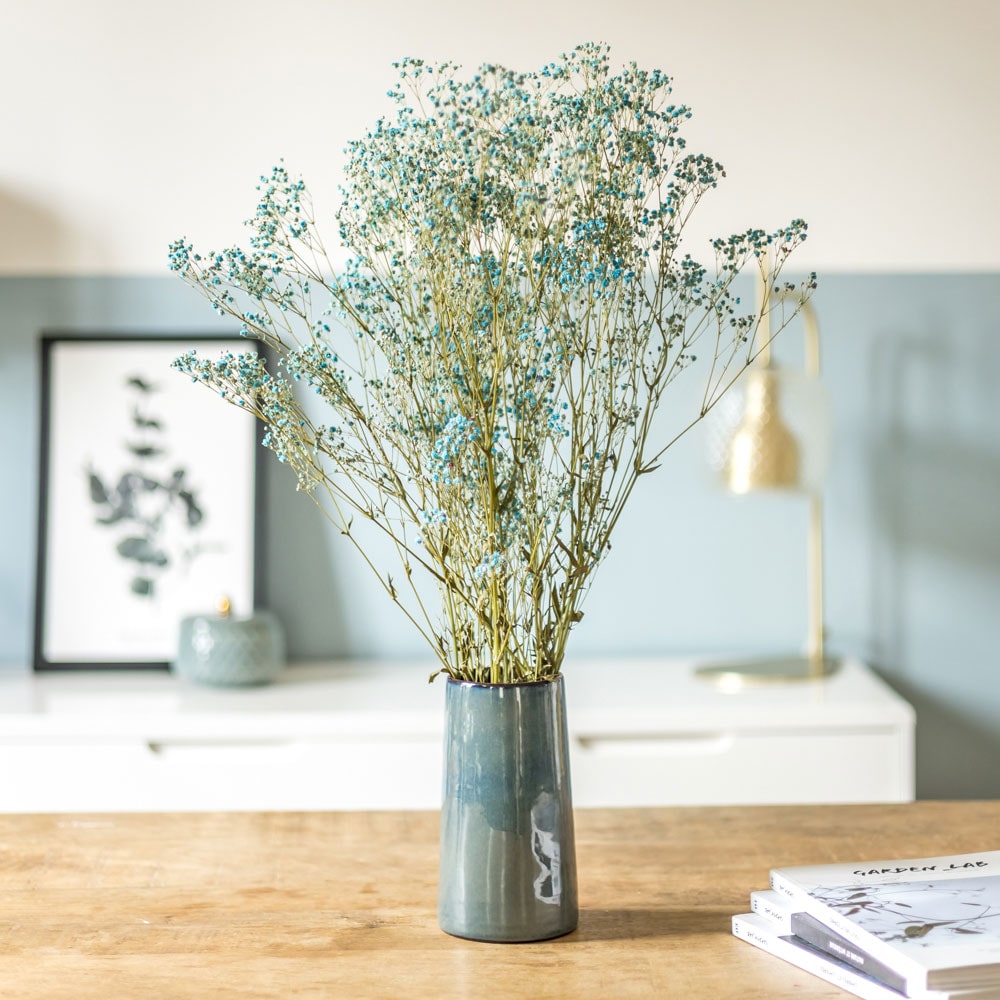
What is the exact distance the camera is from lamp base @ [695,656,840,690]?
7.92 ft

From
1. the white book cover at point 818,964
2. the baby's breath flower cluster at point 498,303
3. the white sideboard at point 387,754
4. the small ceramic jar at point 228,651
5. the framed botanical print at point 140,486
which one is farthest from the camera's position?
the framed botanical print at point 140,486

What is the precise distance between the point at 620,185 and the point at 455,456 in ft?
0.90

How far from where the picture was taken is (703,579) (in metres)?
2.76

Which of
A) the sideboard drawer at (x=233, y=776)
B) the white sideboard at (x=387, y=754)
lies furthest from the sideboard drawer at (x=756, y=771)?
the sideboard drawer at (x=233, y=776)

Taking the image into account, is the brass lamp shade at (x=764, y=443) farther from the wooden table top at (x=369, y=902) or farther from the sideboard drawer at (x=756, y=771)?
the wooden table top at (x=369, y=902)

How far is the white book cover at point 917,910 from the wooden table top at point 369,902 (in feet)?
0.20

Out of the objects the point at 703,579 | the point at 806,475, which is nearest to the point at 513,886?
the point at 806,475

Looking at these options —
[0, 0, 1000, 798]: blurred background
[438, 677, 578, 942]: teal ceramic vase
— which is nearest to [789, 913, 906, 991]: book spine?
[438, 677, 578, 942]: teal ceramic vase

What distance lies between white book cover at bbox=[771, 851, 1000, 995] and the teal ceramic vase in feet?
0.72

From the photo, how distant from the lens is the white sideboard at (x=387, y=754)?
7.22 feet

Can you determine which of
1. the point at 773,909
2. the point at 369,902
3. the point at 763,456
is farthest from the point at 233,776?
the point at 773,909

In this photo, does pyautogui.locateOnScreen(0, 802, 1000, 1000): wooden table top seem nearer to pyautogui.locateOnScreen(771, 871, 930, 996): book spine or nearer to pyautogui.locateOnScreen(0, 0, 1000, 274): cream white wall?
pyautogui.locateOnScreen(771, 871, 930, 996): book spine

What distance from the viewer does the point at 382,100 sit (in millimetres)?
2699

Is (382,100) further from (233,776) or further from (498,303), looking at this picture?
(498,303)
